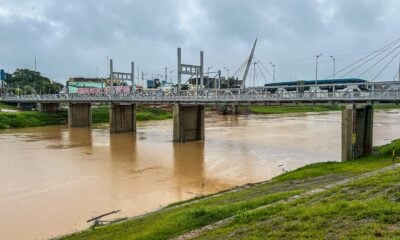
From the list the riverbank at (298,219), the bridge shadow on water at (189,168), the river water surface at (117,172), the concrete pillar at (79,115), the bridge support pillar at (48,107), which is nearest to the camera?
the riverbank at (298,219)

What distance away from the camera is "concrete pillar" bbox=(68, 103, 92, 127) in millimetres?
73000

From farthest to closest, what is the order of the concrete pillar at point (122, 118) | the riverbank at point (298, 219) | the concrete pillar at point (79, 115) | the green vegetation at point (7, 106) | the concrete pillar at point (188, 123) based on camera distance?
1. the green vegetation at point (7, 106)
2. the concrete pillar at point (79, 115)
3. the concrete pillar at point (122, 118)
4. the concrete pillar at point (188, 123)
5. the riverbank at point (298, 219)

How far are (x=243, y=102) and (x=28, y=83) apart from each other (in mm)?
114830

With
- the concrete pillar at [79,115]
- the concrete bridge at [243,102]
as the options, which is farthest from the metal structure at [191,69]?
the concrete pillar at [79,115]

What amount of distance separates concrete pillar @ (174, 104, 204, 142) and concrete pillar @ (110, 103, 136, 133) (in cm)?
1576

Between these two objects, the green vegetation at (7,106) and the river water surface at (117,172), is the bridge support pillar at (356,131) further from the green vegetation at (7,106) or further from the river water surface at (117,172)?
the green vegetation at (7,106)

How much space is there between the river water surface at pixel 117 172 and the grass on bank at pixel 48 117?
20.6 m

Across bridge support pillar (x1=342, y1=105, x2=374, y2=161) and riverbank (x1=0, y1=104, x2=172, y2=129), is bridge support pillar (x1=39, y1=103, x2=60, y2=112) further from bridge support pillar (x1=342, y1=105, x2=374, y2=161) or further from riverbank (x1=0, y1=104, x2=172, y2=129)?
bridge support pillar (x1=342, y1=105, x2=374, y2=161)

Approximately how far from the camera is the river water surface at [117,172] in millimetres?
18969

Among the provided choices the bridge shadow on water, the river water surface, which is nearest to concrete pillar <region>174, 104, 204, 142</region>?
the river water surface

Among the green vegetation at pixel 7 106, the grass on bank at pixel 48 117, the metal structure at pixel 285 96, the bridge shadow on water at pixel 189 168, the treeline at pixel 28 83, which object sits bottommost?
the bridge shadow on water at pixel 189 168

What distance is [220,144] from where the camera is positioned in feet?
149

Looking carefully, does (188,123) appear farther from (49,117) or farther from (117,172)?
(49,117)

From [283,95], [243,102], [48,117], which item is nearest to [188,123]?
[243,102]
